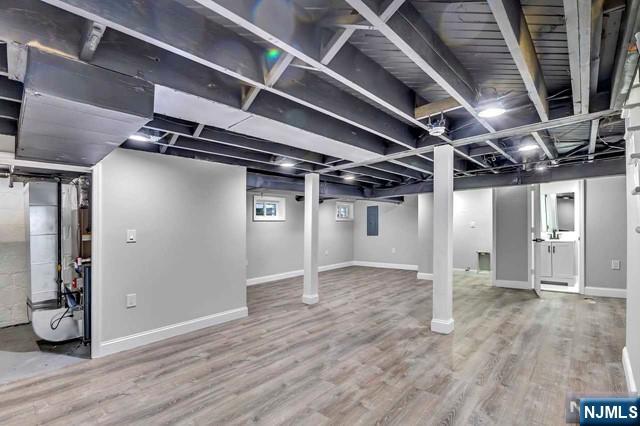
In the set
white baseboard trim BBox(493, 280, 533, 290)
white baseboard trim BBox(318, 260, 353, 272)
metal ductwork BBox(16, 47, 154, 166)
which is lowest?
white baseboard trim BBox(318, 260, 353, 272)

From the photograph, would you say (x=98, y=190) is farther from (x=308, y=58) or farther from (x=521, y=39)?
(x=521, y=39)

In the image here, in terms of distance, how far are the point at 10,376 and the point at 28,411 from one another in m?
0.76

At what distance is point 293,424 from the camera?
1958mm

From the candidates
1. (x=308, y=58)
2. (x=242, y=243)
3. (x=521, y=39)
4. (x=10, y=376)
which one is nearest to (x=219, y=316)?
(x=242, y=243)

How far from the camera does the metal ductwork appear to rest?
1431mm

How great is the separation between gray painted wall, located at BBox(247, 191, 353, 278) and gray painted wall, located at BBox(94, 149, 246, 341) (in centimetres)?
236

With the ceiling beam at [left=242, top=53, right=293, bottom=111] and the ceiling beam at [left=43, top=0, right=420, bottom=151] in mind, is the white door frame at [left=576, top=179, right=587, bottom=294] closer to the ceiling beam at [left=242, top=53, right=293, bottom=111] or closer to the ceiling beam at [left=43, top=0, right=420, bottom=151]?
the ceiling beam at [left=43, top=0, right=420, bottom=151]

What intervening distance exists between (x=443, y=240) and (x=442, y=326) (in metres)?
1.00

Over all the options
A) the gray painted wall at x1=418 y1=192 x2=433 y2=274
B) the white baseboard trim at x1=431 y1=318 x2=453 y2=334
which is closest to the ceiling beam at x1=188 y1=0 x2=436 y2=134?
the white baseboard trim at x1=431 y1=318 x2=453 y2=334

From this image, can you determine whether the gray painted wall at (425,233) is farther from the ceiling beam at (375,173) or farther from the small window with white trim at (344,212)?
the small window with white trim at (344,212)

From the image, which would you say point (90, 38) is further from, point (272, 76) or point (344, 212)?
point (344, 212)

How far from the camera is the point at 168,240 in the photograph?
3488 mm

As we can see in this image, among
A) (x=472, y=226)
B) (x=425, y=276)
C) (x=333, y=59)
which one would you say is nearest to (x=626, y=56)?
(x=333, y=59)

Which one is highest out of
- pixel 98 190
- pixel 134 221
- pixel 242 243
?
pixel 98 190
